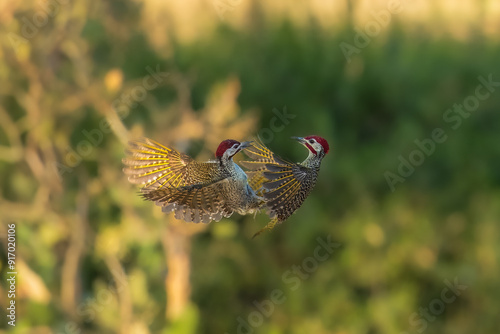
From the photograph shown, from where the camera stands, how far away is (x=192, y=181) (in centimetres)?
72

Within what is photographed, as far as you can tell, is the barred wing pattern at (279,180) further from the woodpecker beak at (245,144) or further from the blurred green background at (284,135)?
the blurred green background at (284,135)

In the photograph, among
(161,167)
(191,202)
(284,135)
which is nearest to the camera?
(191,202)

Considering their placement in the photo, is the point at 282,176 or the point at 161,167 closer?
the point at 282,176

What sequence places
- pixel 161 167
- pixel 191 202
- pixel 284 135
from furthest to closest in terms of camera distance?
pixel 284 135 → pixel 161 167 → pixel 191 202

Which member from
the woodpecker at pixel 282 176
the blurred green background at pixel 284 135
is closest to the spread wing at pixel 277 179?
the woodpecker at pixel 282 176

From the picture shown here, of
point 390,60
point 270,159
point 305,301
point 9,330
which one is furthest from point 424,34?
point 270,159

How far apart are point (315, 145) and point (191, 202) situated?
14cm

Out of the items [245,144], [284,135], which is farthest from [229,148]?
[284,135]

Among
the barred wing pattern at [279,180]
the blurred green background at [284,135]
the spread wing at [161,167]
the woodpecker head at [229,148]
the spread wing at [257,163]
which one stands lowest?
the barred wing pattern at [279,180]

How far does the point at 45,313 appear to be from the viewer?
190 inches

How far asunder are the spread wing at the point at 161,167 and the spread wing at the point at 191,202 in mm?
33

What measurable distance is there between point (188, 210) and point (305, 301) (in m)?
6.10

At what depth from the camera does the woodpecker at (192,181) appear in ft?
2.06

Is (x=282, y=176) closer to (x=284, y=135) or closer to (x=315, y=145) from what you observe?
(x=315, y=145)
